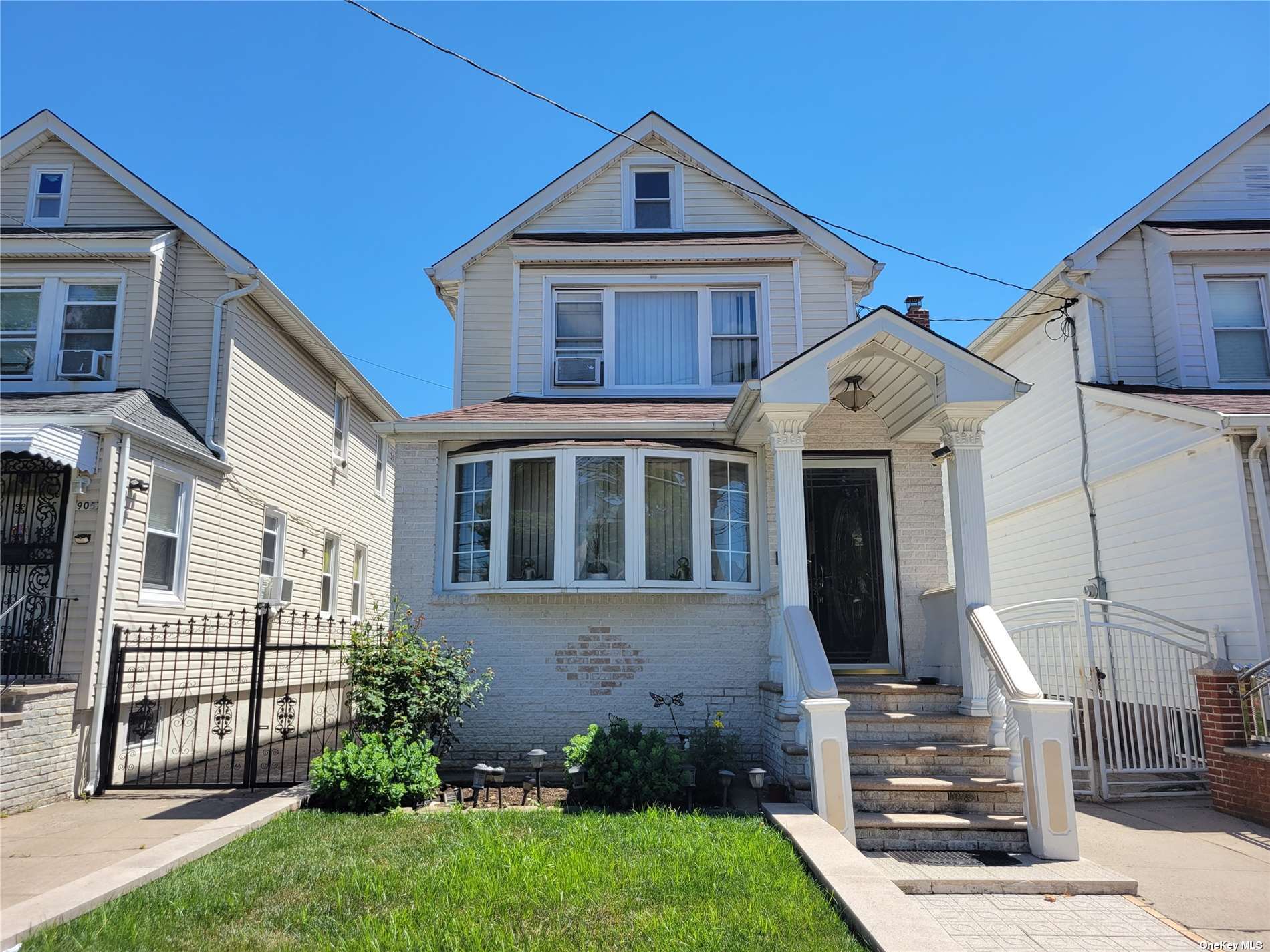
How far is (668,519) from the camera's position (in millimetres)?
9734

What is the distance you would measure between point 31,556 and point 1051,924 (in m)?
10.3

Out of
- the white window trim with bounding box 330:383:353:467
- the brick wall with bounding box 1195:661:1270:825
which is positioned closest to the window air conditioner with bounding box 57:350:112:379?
the white window trim with bounding box 330:383:353:467

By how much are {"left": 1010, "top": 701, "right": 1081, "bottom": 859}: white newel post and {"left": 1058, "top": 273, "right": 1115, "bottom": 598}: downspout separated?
6.27 meters

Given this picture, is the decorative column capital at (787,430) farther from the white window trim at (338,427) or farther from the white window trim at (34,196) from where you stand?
the white window trim at (34,196)

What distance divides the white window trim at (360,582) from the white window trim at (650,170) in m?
9.35

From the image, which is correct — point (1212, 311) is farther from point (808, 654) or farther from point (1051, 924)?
point (1051, 924)

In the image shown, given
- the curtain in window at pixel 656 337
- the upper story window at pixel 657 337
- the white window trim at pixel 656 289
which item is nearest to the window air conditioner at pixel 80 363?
the white window trim at pixel 656 289

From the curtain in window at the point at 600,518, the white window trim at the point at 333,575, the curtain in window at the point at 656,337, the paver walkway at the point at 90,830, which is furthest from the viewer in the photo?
the white window trim at the point at 333,575

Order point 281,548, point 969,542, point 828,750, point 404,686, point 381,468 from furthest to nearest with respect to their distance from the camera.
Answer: point 381,468 < point 281,548 < point 404,686 < point 969,542 < point 828,750

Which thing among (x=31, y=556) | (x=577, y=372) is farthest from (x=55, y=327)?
(x=577, y=372)

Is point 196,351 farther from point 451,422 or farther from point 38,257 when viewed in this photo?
point 451,422

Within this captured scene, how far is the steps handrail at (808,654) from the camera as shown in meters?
6.90

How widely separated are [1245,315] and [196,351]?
1493cm

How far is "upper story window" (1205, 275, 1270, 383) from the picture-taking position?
1202 centimetres
